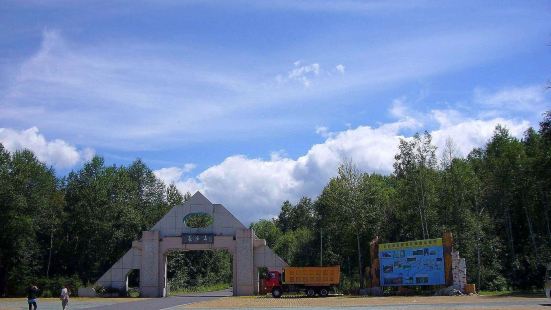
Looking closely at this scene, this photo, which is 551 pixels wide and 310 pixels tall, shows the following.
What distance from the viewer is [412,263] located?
39.5 m

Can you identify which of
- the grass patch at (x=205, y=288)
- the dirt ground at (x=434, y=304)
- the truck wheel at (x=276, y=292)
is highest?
the dirt ground at (x=434, y=304)

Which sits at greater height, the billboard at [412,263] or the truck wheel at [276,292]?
the billboard at [412,263]

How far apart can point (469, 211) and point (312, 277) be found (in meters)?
15.9

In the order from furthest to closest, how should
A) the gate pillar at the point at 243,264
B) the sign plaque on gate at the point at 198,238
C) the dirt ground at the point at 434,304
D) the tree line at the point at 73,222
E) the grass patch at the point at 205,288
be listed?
the grass patch at the point at 205,288 < the tree line at the point at 73,222 < the sign plaque on gate at the point at 198,238 < the gate pillar at the point at 243,264 < the dirt ground at the point at 434,304

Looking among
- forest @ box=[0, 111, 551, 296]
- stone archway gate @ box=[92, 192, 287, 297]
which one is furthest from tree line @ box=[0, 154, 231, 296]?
Result: stone archway gate @ box=[92, 192, 287, 297]

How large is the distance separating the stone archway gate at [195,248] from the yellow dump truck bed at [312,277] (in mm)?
6157

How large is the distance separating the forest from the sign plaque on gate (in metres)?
11.7

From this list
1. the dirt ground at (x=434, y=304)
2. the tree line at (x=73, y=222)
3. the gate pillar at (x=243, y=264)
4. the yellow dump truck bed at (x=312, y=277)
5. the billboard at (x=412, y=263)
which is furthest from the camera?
the tree line at (x=73, y=222)

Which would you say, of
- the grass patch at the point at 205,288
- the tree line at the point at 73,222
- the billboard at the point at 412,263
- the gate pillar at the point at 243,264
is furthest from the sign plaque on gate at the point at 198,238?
the grass patch at the point at 205,288

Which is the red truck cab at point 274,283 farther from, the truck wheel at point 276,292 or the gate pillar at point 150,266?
the gate pillar at point 150,266

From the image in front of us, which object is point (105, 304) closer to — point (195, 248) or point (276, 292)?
point (276, 292)

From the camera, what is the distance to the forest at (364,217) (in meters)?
47.8

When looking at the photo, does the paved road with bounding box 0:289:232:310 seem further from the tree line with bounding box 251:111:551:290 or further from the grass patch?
the grass patch

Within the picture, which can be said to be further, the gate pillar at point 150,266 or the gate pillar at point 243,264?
the gate pillar at point 150,266
